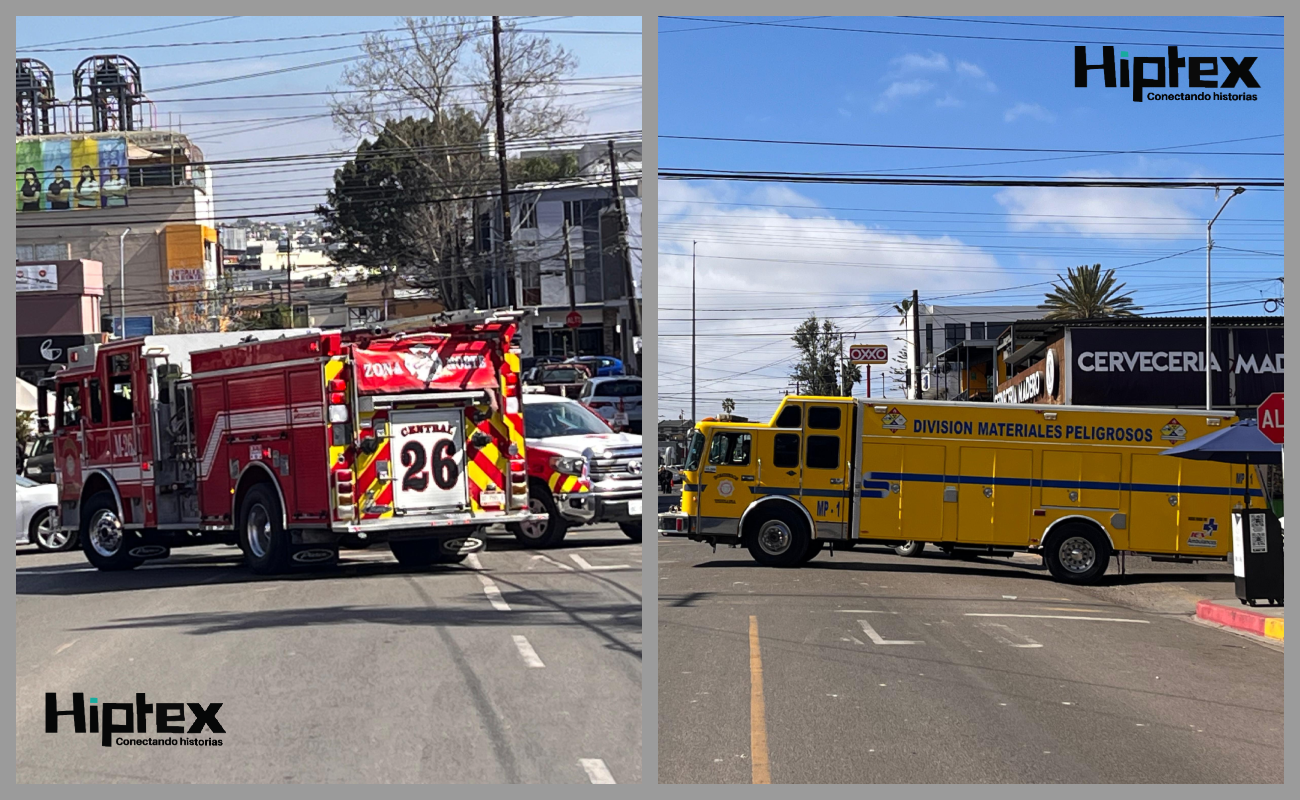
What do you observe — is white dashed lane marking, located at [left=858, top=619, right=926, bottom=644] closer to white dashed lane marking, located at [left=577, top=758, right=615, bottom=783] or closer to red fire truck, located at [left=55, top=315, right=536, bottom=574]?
red fire truck, located at [left=55, top=315, right=536, bottom=574]

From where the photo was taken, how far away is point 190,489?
13320mm

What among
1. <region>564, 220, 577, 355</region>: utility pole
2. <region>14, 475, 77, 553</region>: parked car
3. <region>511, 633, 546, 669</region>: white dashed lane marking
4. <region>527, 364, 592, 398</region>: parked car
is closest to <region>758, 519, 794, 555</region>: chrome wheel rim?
<region>527, 364, 592, 398</region>: parked car

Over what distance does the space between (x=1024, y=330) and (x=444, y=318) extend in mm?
38365

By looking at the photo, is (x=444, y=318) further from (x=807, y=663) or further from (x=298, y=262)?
(x=298, y=262)

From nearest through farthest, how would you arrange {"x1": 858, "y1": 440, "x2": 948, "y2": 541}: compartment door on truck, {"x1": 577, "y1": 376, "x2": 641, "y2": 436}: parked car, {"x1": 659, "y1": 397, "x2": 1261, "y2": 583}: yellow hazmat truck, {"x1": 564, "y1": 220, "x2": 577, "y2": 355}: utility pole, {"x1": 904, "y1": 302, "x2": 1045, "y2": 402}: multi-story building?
{"x1": 564, "y1": 220, "x2": 577, "y2": 355}: utility pole → {"x1": 577, "y1": 376, "x2": 641, "y2": 436}: parked car → {"x1": 659, "y1": 397, "x2": 1261, "y2": 583}: yellow hazmat truck → {"x1": 858, "y1": 440, "x2": 948, "y2": 541}: compartment door on truck → {"x1": 904, "y1": 302, "x2": 1045, "y2": 402}: multi-story building

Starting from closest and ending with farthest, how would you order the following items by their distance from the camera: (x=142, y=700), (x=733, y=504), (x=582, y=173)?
(x=142, y=700) → (x=582, y=173) → (x=733, y=504)

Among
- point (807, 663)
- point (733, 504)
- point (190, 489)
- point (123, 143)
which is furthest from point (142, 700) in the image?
point (733, 504)

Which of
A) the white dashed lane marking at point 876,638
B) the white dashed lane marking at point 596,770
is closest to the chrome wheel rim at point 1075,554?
the white dashed lane marking at point 876,638

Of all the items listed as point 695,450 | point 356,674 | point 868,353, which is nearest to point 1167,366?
point 868,353

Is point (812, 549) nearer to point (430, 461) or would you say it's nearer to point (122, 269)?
point (430, 461)

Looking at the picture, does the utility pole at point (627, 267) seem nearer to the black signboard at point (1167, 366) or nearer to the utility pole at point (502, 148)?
the utility pole at point (502, 148)

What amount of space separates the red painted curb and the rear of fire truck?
7.11m

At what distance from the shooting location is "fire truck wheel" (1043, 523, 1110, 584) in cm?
1888

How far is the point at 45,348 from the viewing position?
1146 cm
